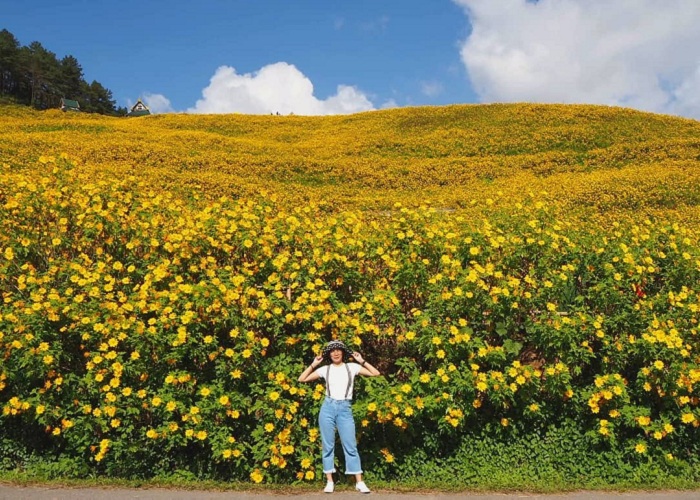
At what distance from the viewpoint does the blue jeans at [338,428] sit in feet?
16.1

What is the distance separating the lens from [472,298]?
5492mm

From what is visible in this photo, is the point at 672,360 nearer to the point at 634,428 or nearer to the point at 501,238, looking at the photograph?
the point at 634,428

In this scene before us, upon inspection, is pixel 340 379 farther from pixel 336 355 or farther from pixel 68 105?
pixel 68 105

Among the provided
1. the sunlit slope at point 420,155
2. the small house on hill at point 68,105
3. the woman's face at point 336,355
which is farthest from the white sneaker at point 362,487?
the small house on hill at point 68,105

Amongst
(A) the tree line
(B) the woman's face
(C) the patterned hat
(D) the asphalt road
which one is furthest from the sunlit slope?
(A) the tree line

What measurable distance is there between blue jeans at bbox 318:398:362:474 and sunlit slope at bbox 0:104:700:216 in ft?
28.0

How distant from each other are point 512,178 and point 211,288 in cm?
1512

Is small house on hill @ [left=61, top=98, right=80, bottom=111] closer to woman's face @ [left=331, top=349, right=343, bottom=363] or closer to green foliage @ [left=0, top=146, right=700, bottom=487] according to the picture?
green foliage @ [left=0, top=146, right=700, bottom=487]

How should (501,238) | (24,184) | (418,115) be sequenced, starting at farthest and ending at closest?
(418,115) < (24,184) < (501,238)

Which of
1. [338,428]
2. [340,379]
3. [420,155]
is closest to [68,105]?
[420,155]

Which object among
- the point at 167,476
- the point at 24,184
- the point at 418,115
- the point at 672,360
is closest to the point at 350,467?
the point at 167,476

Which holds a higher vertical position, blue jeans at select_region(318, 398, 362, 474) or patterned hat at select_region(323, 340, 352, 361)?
patterned hat at select_region(323, 340, 352, 361)

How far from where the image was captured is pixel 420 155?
22828 millimetres

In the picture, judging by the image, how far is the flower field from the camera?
506cm
